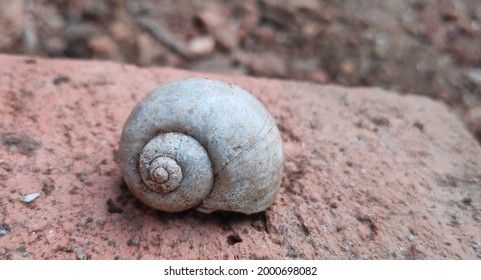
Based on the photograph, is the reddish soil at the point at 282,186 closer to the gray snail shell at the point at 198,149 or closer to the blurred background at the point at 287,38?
the gray snail shell at the point at 198,149

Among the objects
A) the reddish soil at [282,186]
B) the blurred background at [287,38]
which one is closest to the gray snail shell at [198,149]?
the reddish soil at [282,186]

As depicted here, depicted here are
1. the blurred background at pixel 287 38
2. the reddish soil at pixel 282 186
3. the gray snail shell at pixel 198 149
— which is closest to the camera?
the gray snail shell at pixel 198 149

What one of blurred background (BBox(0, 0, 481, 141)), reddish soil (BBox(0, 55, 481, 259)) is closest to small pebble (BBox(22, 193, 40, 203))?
reddish soil (BBox(0, 55, 481, 259))

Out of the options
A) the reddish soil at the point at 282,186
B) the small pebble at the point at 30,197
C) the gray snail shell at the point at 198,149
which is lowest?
the small pebble at the point at 30,197

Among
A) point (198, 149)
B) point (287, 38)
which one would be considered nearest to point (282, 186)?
point (198, 149)

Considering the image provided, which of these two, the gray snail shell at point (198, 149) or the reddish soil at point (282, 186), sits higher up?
the gray snail shell at point (198, 149)
